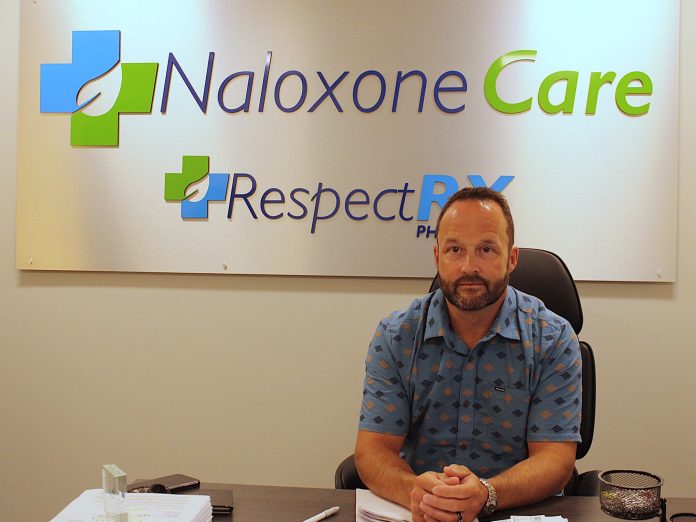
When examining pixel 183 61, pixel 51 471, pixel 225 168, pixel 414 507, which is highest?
pixel 183 61

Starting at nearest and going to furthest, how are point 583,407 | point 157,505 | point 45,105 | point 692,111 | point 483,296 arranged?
point 157,505
point 483,296
point 583,407
point 692,111
point 45,105

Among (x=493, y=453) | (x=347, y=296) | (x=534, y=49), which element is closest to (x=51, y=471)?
(x=347, y=296)

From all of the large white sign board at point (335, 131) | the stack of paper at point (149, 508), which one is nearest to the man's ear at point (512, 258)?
the large white sign board at point (335, 131)

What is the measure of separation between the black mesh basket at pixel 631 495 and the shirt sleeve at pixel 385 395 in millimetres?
549

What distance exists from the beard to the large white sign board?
1.01 meters

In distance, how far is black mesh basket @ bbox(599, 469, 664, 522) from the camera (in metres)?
1.52

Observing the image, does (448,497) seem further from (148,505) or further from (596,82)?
(596,82)

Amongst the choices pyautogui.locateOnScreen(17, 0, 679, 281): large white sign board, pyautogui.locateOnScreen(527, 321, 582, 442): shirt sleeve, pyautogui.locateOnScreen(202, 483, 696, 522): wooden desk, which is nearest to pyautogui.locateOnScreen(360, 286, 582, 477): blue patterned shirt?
pyautogui.locateOnScreen(527, 321, 582, 442): shirt sleeve

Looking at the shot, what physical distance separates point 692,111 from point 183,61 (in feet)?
6.59

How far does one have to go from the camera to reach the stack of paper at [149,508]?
4.84 feet

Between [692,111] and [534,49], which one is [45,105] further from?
[692,111]

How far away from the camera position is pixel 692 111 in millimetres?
2885

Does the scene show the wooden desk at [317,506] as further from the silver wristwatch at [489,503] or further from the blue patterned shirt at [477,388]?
the blue patterned shirt at [477,388]

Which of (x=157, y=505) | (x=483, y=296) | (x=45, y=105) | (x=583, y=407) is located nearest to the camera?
(x=157, y=505)
